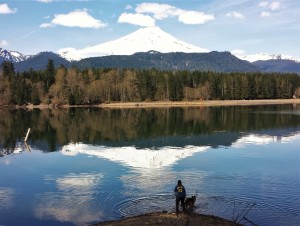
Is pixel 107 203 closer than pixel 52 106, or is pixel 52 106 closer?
pixel 107 203

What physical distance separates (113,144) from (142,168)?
21319mm

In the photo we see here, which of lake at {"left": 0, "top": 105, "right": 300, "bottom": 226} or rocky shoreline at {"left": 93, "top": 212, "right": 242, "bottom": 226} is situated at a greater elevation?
rocky shoreline at {"left": 93, "top": 212, "right": 242, "bottom": 226}

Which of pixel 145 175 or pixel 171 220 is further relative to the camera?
pixel 145 175

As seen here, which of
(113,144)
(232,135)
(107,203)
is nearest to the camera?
(107,203)

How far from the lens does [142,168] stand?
43.4 metres

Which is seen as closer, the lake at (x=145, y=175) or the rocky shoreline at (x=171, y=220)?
the rocky shoreline at (x=171, y=220)

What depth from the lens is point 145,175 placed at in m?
39.6

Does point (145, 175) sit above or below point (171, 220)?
below

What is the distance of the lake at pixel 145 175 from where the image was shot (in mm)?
28713

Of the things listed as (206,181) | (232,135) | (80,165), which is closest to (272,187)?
(206,181)

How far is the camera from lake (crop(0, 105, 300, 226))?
28.7m

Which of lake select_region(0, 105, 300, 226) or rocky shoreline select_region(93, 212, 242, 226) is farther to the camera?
lake select_region(0, 105, 300, 226)

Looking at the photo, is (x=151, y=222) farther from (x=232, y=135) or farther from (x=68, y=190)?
(x=232, y=135)

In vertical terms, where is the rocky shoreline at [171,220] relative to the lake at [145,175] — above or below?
above
